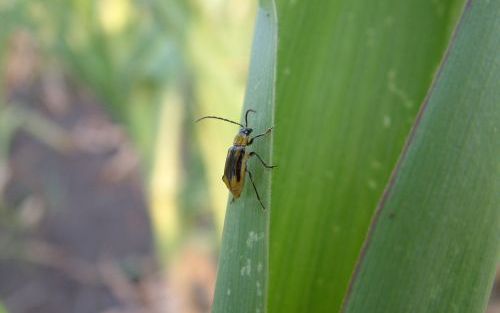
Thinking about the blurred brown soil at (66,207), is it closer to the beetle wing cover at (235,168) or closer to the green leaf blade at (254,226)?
the beetle wing cover at (235,168)

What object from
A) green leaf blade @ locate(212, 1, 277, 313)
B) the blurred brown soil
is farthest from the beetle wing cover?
the blurred brown soil

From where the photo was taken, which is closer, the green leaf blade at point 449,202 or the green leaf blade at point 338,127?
the green leaf blade at point 449,202

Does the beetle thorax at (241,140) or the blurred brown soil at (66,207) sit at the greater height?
the blurred brown soil at (66,207)

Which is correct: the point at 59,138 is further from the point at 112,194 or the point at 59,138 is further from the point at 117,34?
the point at 117,34

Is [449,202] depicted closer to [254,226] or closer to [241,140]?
[254,226]

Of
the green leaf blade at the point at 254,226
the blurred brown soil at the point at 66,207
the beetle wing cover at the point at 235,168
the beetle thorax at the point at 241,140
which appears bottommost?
the green leaf blade at the point at 254,226

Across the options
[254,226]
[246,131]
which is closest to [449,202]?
[254,226]

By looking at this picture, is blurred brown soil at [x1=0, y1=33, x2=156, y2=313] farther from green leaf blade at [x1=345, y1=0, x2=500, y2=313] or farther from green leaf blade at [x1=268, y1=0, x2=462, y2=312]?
green leaf blade at [x1=345, y1=0, x2=500, y2=313]

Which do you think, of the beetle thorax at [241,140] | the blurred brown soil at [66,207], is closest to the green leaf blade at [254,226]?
the beetle thorax at [241,140]
